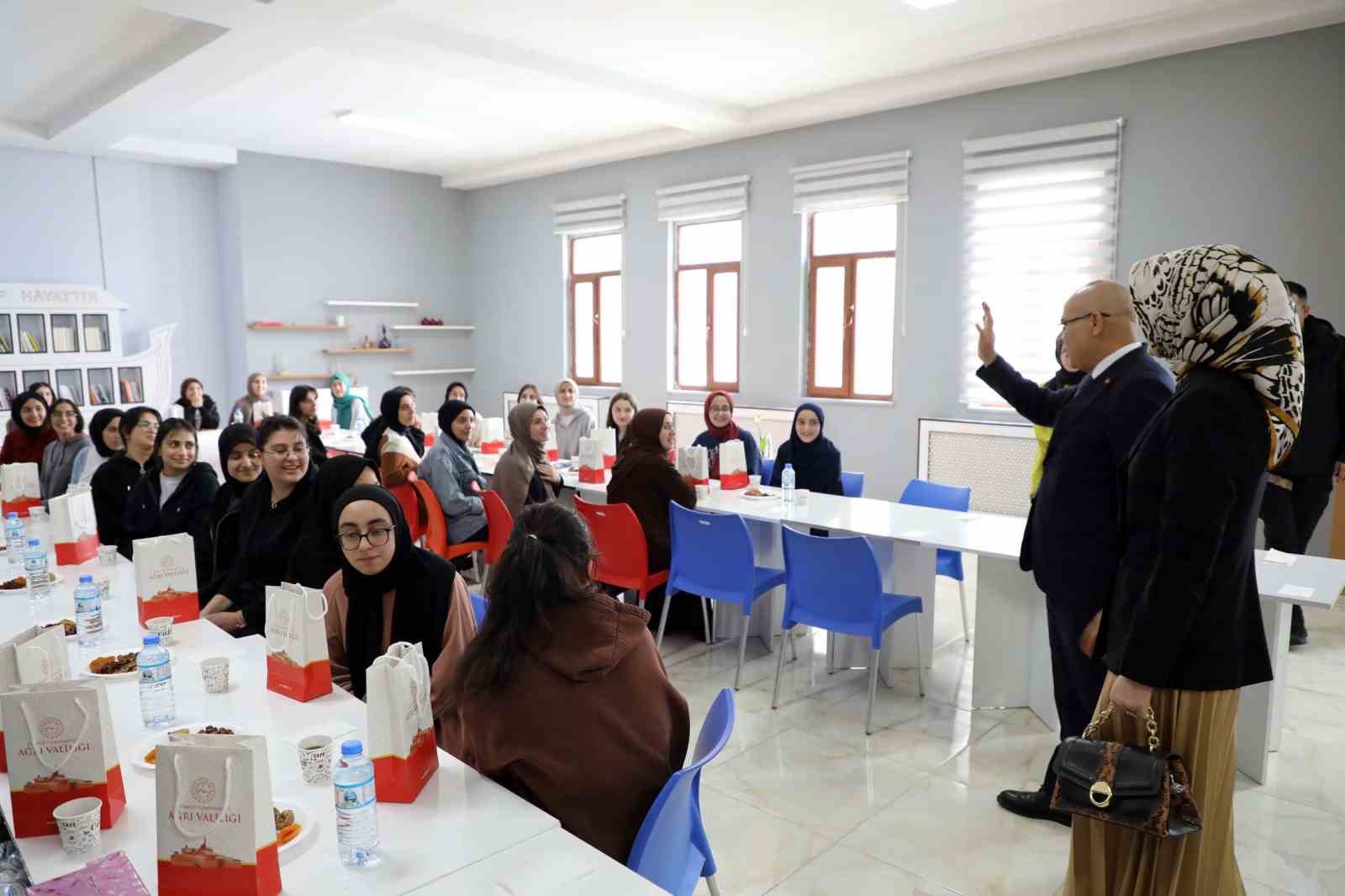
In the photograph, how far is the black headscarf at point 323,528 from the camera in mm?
2623

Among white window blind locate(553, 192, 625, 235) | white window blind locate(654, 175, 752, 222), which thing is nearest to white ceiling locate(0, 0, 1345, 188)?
white window blind locate(654, 175, 752, 222)

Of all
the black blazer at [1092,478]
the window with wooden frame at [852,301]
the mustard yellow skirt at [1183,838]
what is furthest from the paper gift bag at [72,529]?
the window with wooden frame at [852,301]

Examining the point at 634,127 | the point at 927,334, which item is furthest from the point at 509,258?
the point at 927,334

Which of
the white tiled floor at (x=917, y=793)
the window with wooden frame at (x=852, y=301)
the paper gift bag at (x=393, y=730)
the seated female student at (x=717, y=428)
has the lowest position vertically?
the white tiled floor at (x=917, y=793)

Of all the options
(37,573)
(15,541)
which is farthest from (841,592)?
(15,541)

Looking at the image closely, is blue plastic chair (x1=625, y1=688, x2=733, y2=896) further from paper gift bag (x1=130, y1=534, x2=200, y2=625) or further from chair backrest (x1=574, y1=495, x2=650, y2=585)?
chair backrest (x1=574, y1=495, x2=650, y2=585)

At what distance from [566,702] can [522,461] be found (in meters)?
3.06

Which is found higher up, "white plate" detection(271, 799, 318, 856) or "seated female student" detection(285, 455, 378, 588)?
"seated female student" detection(285, 455, 378, 588)

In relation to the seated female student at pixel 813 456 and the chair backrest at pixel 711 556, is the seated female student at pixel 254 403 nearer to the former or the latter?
the seated female student at pixel 813 456

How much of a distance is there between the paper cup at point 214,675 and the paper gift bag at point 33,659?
26cm

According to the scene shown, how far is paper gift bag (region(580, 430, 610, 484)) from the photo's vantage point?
5.03m

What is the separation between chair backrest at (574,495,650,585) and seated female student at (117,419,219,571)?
1.52 meters

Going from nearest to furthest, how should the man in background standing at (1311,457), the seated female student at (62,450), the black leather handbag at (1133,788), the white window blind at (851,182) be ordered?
the black leather handbag at (1133,788) < the man in background standing at (1311,457) < the seated female student at (62,450) < the white window blind at (851,182)

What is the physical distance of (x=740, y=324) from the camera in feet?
23.9
